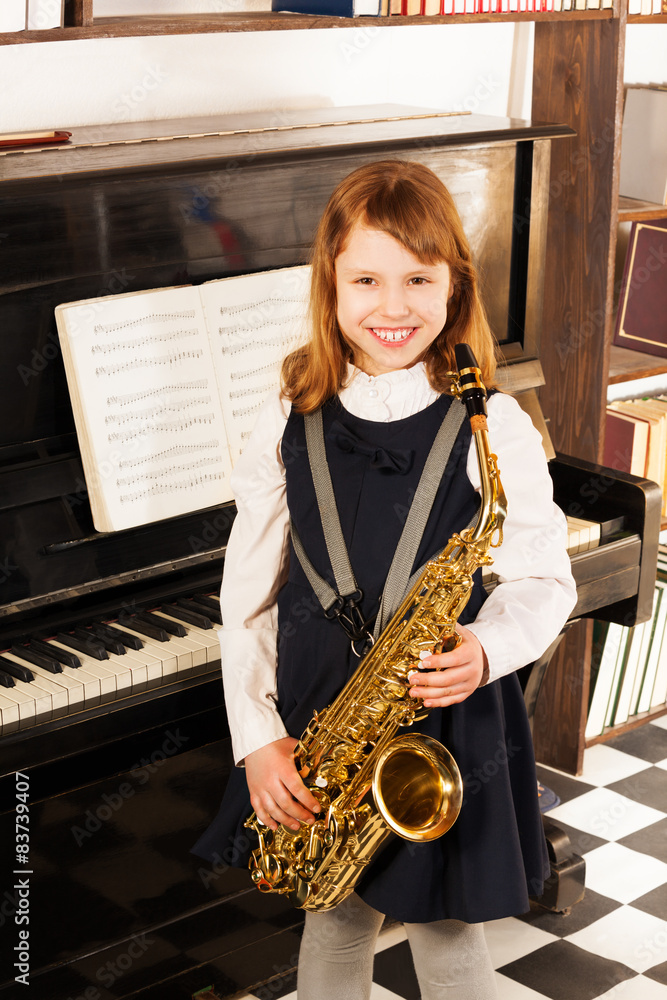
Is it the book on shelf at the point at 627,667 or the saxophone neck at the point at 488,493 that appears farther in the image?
the book on shelf at the point at 627,667

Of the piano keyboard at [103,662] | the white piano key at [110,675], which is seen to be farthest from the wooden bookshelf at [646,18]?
the white piano key at [110,675]

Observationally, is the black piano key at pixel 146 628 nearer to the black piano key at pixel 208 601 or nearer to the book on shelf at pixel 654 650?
the black piano key at pixel 208 601

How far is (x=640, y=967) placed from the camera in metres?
2.52

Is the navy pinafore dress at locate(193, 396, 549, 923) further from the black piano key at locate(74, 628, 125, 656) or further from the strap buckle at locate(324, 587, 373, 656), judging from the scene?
the black piano key at locate(74, 628, 125, 656)

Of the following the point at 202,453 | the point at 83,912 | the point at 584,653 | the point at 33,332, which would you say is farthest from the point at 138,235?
the point at 584,653

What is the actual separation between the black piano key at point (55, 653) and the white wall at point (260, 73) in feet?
3.56

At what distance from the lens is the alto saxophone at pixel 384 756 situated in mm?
1574

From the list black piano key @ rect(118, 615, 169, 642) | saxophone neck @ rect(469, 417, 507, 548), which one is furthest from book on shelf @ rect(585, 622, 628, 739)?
saxophone neck @ rect(469, 417, 507, 548)

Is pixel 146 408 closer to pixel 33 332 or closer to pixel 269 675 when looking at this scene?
pixel 33 332

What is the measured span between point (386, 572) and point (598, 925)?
1451 millimetres

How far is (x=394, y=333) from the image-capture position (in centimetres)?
161

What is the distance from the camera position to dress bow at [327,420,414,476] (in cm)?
166

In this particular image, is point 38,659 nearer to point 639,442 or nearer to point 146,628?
point 146,628

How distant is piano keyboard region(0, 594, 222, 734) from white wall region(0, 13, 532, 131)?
1079 millimetres
